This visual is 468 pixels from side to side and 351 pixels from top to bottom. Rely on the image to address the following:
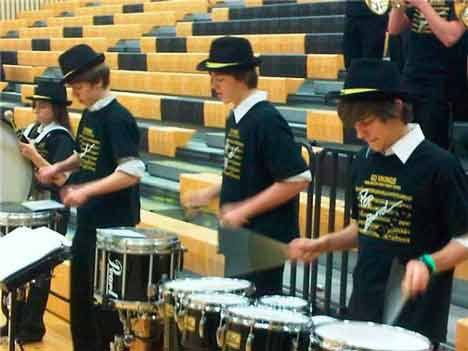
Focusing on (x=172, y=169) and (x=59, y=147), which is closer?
(x=59, y=147)

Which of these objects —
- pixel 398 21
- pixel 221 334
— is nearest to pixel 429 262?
pixel 221 334

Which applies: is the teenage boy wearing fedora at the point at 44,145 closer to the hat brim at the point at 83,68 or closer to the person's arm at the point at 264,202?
the hat brim at the point at 83,68

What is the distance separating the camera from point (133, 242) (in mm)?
3295

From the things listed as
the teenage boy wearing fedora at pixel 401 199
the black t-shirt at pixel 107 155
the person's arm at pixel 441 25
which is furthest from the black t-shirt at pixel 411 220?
the black t-shirt at pixel 107 155

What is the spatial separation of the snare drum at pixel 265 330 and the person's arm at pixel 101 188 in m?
0.98

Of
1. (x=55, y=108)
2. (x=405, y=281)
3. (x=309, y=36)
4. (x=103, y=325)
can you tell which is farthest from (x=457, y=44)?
(x=309, y=36)

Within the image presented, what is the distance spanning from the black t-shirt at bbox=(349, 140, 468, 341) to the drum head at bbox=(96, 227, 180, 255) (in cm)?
108

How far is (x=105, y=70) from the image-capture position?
3580 millimetres

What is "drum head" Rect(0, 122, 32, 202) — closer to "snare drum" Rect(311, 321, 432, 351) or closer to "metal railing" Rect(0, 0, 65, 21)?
"snare drum" Rect(311, 321, 432, 351)

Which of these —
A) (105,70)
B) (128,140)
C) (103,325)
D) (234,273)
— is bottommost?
(103,325)

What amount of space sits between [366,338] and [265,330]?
417 millimetres

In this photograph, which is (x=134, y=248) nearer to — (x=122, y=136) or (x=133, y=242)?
(x=133, y=242)

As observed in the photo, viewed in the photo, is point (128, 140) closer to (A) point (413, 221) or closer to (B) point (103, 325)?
(B) point (103, 325)

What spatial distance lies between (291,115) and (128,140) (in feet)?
8.04
